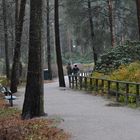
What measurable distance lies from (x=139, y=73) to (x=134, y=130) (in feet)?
34.0

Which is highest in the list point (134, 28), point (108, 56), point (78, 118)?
point (134, 28)

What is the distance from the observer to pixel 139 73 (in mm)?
22312

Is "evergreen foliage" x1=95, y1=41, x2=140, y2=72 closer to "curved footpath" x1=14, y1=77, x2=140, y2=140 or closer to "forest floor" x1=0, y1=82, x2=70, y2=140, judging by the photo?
"curved footpath" x1=14, y1=77, x2=140, y2=140

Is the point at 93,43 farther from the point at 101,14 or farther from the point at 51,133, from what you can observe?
the point at 51,133

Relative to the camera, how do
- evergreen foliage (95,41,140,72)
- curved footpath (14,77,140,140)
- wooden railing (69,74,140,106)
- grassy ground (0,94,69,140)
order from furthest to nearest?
evergreen foliage (95,41,140,72)
wooden railing (69,74,140,106)
curved footpath (14,77,140,140)
grassy ground (0,94,69,140)

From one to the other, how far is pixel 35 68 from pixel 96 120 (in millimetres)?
2751

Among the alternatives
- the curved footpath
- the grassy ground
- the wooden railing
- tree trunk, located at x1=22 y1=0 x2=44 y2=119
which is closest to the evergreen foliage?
the wooden railing

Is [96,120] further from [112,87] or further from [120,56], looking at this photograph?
[120,56]

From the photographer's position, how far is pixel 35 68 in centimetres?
1551

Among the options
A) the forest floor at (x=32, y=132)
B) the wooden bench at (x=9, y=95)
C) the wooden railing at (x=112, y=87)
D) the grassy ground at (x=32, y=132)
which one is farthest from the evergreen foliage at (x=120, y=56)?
the grassy ground at (x=32, y=132)

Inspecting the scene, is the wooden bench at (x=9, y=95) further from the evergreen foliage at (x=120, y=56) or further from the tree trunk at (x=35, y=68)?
the evergreen foliage at (x=120, y=56)

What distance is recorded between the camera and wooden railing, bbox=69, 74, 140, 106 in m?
18.9

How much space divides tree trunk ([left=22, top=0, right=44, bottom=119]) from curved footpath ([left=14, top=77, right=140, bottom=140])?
68cm

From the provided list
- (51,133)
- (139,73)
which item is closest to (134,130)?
(51,133)
